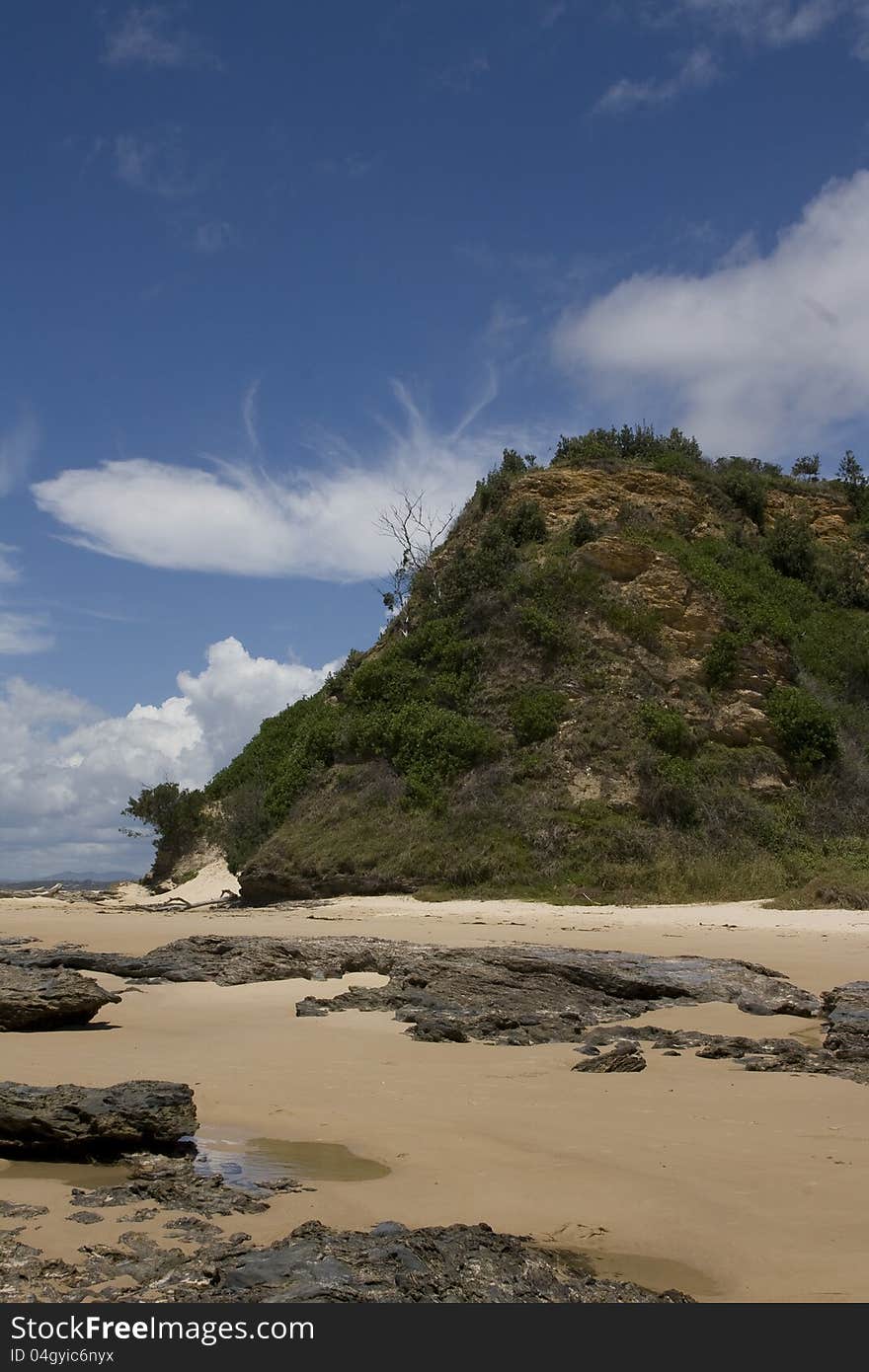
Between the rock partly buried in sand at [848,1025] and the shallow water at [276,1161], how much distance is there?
164 inches

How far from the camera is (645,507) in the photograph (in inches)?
1353

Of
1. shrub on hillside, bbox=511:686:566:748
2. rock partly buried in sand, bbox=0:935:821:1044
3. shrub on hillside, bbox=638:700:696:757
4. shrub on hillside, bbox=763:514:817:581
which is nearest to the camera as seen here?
rock partly buried in sand, bbox=0:935:821:1044

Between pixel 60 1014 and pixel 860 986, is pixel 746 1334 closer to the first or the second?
pixel 60 1014

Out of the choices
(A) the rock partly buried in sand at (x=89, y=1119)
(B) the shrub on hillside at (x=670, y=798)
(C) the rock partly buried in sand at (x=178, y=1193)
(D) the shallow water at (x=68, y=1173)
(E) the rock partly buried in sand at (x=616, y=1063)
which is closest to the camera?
(C) the rock partly buried in sand at (x=178, y=1193)

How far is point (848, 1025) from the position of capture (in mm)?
8086

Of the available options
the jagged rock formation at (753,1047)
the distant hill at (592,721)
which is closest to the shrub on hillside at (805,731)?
the distant hill at (592,721)

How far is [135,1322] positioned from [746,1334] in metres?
1.89

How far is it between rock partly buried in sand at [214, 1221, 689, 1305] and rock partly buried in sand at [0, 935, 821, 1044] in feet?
15.6

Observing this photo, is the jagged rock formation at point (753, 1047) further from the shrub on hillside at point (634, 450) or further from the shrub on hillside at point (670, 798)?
the shrub on hillside at point (634, 450)

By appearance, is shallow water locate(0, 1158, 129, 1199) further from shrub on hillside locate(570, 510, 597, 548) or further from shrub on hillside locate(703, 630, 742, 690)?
shrub on hillside locate(570, 510, 597, 548)

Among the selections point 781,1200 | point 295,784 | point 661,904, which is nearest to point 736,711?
point 661,904

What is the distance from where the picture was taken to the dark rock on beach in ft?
27.5

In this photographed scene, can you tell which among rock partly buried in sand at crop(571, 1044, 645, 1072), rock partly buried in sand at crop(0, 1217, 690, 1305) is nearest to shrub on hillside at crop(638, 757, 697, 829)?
rock partly buried in sand at crop(571, 1044, 645, 1072)

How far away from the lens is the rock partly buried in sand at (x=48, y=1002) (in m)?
8.37
